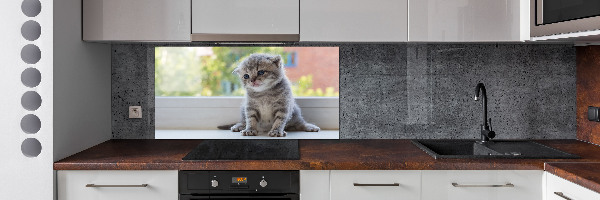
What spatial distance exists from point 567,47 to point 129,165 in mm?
2271

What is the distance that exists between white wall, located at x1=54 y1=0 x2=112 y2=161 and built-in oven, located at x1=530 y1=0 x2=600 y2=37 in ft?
6.68

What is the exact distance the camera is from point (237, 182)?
83.5 inches

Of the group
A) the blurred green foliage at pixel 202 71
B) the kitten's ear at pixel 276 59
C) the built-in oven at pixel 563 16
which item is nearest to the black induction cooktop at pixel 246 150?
the blurred green foliage at pixel 202 71

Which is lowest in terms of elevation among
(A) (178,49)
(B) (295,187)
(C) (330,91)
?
(B) (295,187)

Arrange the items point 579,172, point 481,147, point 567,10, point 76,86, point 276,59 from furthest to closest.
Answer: point 276,59
point 481,147
point 76,86
point 567,10
point 579,172

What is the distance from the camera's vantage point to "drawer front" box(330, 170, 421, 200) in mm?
2145

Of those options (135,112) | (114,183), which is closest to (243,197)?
(114,183)

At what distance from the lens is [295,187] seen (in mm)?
2135
